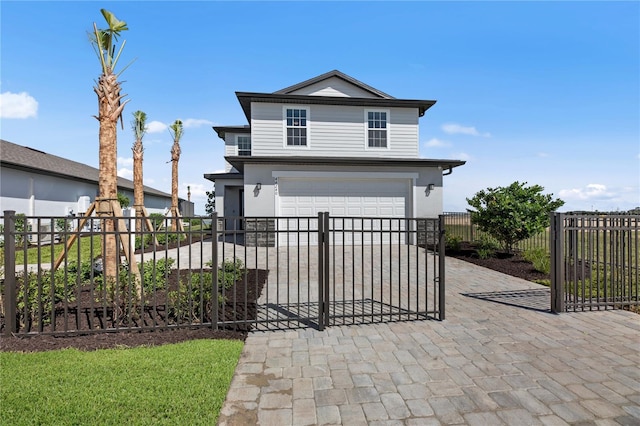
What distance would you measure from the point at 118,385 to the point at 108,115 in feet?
18.0

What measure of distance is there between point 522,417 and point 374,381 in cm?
131

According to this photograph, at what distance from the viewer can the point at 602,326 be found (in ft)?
15.8

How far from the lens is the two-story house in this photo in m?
13.4

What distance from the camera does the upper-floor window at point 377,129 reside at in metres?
15.3

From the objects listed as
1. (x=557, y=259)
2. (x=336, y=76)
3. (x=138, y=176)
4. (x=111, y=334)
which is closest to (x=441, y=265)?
(x=557, y=259)

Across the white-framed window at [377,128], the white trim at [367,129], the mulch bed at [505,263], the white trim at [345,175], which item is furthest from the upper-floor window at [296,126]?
the mulch bed at [505,263]

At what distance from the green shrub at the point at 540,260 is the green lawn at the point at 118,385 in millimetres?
8927

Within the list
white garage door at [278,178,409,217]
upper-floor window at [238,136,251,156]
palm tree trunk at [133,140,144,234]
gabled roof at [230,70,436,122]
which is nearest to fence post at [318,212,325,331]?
white garage door at [278,178,409,217]

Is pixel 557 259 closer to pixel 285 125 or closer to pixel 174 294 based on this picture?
pixel 174 294

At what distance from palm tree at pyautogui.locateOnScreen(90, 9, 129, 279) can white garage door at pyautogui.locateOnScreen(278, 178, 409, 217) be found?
7.55m

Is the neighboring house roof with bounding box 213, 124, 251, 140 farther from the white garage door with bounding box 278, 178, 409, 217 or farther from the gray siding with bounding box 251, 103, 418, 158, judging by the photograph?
the white garage door with bounding box 278, 178, 409, 217

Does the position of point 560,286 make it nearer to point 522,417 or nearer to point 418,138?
point 522,417

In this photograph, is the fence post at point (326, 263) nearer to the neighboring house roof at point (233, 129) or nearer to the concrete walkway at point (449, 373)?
the concrete walkway at point (449, 373)

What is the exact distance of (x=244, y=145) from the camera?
1967cm
